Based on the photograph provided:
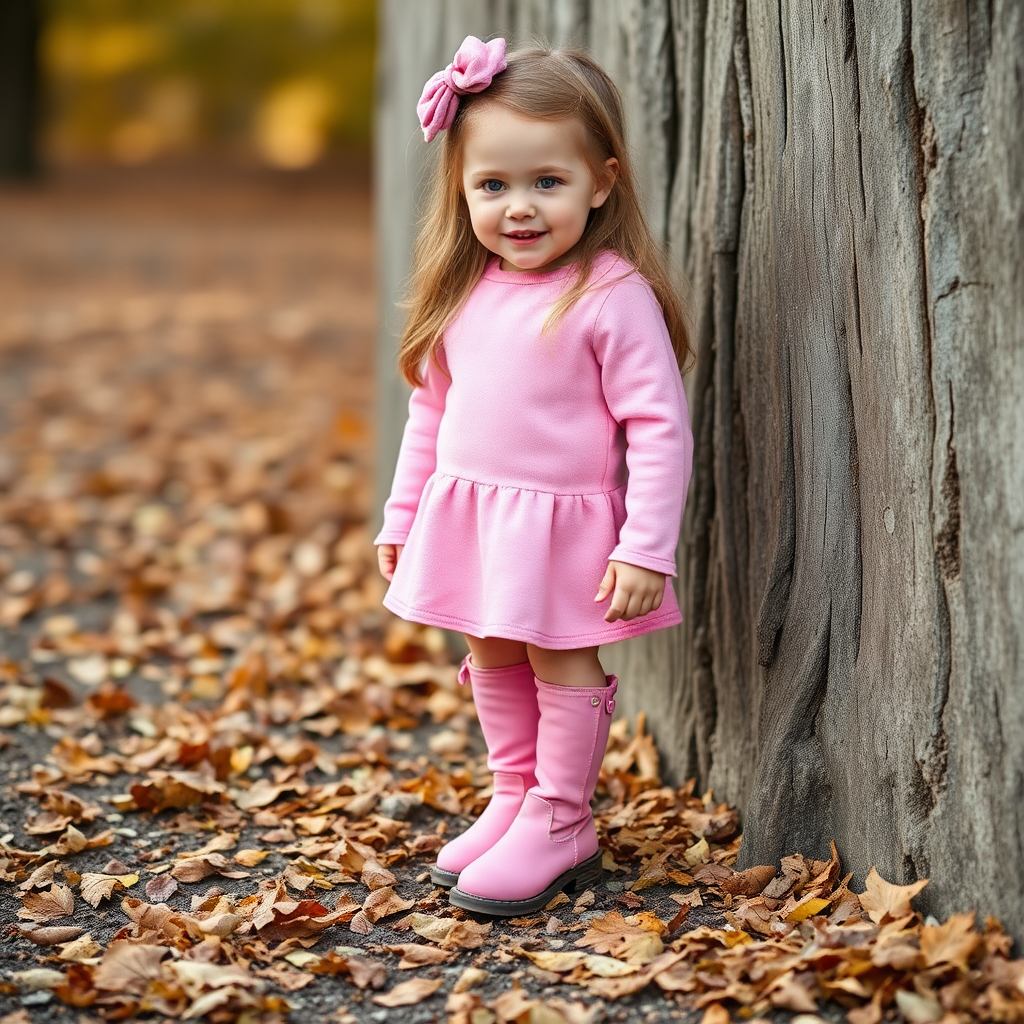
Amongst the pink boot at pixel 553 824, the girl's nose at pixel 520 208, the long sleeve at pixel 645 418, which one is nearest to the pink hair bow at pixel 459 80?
the girl's nose at pixel 520 208

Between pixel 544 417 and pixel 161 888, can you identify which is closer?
pixel 544 417

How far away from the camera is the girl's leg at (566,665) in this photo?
2.57 metres

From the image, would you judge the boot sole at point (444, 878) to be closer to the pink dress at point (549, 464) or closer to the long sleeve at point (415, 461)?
the pink dress at point (549, 464)

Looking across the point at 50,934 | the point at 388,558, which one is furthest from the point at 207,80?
the point at 50,934

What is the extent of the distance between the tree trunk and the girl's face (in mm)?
399

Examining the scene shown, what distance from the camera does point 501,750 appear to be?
107 inches

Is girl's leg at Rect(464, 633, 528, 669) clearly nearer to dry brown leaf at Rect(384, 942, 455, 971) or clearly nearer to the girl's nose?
dry brown leaf at Rect(384, 942, 455, 971)

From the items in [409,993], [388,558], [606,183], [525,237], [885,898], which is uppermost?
[606,183]

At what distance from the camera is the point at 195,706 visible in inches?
147

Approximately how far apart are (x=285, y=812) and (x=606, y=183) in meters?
1.63

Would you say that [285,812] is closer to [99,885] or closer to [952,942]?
[99,885]

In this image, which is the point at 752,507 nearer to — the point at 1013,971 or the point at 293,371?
the point at 1013,971

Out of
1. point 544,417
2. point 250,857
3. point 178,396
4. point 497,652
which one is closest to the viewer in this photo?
point 544,417

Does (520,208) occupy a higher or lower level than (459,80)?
lower
